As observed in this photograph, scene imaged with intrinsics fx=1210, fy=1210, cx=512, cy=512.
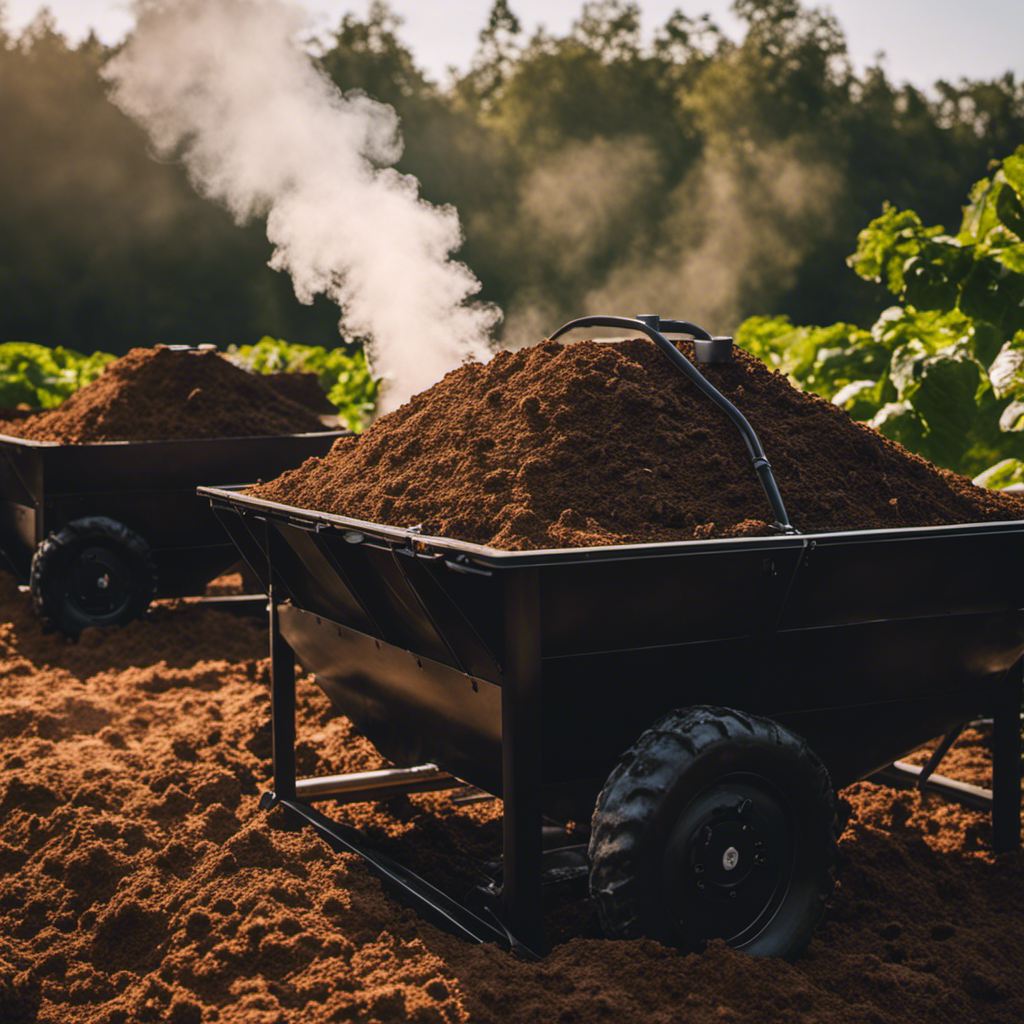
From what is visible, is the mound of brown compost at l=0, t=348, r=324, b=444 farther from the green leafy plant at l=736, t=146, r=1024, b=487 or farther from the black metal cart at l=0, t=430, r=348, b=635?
the green leafy plant at l=736, t=146, r=1024, b=487

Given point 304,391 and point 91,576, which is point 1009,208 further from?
point 304,391

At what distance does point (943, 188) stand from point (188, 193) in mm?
22925

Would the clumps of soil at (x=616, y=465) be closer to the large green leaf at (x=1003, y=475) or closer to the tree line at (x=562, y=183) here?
the large green leaf at (x=1003, y=475)

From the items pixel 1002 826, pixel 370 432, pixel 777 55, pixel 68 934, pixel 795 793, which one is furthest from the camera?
pixel 777 55

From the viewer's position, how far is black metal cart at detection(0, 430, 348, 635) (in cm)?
659

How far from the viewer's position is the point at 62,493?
6633 millimetres

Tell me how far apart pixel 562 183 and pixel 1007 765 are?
29.0 meters

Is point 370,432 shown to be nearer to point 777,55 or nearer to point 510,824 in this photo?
point 510,824

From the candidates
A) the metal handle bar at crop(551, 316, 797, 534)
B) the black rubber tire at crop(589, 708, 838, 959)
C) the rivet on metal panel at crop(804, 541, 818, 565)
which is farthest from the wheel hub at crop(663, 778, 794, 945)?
the metal handle bar at crop(551, 316, 797, 534)

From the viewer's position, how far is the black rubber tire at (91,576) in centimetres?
658

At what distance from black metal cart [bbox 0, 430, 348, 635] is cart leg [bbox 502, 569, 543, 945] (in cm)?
443

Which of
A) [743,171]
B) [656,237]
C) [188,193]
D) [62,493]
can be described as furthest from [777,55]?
[62,493]

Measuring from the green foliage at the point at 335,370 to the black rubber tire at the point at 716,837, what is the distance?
9.12m

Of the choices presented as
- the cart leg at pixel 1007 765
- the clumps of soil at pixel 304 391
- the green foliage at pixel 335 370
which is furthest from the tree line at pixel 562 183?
the cart leg at pixel 1007 765
